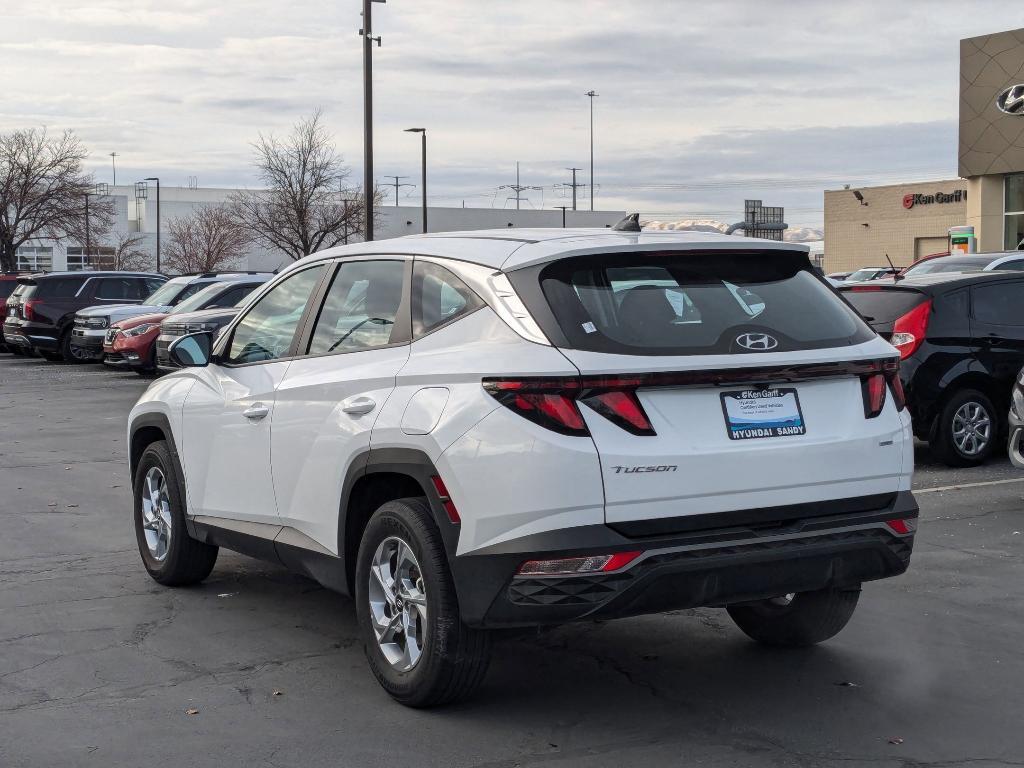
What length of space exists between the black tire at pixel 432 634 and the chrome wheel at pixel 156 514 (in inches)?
92.6

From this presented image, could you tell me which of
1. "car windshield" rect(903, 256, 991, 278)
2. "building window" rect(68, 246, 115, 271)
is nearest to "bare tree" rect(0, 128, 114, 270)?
"building window" rect(68, 246, 115, 271)

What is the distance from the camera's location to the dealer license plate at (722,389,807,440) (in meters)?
4.61

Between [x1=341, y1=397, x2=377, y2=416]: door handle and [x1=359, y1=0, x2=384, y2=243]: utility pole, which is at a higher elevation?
[x1=359, y1=0, x2=384, y2=243]: utility pole

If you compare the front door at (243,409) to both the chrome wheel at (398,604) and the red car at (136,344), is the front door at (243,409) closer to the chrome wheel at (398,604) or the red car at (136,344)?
the chrome wheel at (398,604)

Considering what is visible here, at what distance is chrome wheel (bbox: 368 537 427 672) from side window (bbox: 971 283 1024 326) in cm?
782

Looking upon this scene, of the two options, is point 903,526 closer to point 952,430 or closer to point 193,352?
point 193,352

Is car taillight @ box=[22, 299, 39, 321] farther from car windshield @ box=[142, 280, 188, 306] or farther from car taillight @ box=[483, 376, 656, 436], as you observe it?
car taillight @ box=[483, 376, 656, 436]

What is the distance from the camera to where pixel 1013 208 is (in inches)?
1542

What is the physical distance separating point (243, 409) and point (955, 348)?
7107 mm

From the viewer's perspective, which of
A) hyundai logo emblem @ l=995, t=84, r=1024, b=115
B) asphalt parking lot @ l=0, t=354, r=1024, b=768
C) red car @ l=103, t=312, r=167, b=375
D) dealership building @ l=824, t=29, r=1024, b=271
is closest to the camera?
asphalt parking lot @ l=0, t=354, r=1024, b=768

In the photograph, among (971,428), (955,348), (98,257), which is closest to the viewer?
(955,348)

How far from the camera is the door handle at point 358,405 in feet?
16.8

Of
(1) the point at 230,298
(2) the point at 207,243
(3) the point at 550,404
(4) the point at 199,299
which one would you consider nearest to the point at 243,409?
(3) the point at 550,404

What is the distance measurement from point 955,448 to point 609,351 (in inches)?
298
